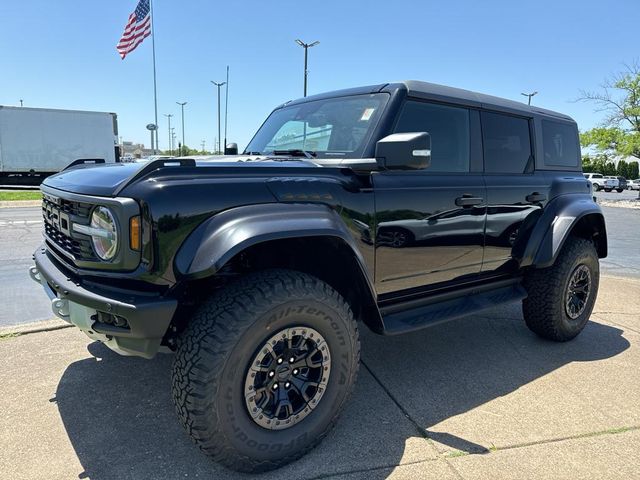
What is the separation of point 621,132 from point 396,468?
3086 cm

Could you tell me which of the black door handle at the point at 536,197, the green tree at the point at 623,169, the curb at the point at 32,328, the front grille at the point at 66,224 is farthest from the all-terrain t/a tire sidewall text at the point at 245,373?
the green tree at the point at 623,169

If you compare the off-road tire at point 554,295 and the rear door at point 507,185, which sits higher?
the rear door at point 507,185

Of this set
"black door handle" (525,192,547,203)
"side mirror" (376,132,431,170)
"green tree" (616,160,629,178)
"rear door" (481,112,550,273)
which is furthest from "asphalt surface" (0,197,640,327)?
"green tree" (616,160,629,178)

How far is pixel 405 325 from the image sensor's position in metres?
2.90

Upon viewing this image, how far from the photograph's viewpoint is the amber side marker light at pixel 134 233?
2.05m

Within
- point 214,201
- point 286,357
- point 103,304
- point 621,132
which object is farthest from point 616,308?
point 621,132

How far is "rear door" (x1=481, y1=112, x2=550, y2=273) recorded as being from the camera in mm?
3537

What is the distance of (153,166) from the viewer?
213 cm

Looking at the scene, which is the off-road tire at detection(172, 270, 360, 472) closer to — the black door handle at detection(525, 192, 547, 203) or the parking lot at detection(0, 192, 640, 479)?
the parking lot at detection(0, 192, 640, 479)

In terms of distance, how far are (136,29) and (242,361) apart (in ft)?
75.6

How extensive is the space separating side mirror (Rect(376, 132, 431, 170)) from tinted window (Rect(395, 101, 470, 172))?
19.5 inches

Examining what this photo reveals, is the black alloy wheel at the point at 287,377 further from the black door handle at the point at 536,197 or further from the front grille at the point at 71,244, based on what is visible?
the black door handle at the point at 536,197

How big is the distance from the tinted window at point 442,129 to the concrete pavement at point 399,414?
151 centimetres

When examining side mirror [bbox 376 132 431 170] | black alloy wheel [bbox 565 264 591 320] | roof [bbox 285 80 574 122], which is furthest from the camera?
black alloy wheel [bbox 565 264 591 320]
